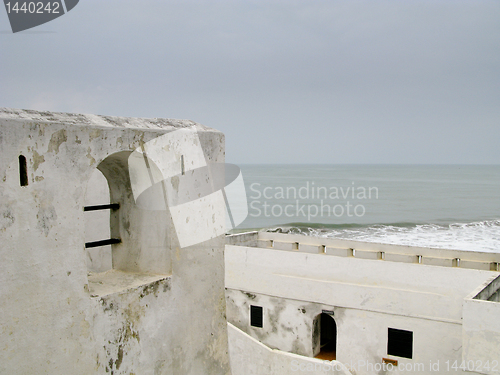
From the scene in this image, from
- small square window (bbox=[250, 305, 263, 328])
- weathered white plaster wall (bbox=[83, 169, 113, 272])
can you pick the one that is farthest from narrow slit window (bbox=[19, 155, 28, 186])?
small square window (bbox=[250, 305, 263, 328])

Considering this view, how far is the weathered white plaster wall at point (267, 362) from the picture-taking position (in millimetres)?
8648

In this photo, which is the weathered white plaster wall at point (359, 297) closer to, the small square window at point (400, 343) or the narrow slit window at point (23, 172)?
the small square window at point (400, 343)

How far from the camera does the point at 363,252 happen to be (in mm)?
12133

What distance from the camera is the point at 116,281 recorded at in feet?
11.2

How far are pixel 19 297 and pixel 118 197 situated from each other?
1.29 meters

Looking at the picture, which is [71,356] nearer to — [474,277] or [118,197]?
[118,197]

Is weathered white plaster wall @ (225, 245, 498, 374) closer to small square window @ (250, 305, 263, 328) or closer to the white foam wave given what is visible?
small square window @ (250, 305, 263, 328)

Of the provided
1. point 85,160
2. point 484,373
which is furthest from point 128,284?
point 484,373

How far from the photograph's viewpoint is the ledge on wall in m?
3.16

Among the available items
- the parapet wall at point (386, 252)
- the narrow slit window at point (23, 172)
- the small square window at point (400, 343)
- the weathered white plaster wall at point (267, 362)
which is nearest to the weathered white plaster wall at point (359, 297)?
the small square window at point (400, 343)

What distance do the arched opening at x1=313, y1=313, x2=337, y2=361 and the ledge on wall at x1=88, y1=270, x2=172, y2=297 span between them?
752 cm

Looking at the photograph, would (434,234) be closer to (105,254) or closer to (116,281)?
(105,254)

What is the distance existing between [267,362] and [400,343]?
109 inches

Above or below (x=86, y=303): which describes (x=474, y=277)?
below
